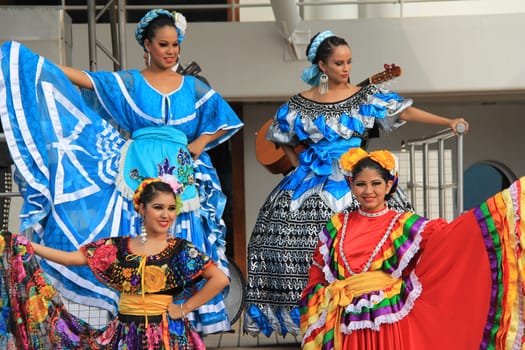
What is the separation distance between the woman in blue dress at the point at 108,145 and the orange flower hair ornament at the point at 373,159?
716mm

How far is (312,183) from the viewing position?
4.49m

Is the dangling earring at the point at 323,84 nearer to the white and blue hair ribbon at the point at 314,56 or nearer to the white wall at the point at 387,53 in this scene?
the white and blue hair ribbon at the point at 314,56

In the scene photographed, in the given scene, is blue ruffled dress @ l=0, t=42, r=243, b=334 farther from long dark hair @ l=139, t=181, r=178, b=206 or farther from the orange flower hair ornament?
the orange flower hair ornament

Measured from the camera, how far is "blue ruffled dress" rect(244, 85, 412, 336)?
4.41m

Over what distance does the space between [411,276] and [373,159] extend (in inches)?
18.6

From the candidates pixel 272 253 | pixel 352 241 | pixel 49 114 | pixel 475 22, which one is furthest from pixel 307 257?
pixel 475 22

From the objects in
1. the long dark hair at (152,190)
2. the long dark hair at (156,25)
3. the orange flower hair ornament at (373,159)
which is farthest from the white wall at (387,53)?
the long dark hair at (152,190)

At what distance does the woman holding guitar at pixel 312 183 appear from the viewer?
441 centimetres

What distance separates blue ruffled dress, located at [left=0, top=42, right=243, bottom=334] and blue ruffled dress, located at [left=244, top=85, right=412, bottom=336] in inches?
12.6

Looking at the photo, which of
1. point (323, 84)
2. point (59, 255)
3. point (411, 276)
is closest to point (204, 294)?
point (59, 255)

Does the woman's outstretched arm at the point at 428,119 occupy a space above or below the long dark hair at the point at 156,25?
below

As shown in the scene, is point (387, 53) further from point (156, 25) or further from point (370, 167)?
point (370, 167)

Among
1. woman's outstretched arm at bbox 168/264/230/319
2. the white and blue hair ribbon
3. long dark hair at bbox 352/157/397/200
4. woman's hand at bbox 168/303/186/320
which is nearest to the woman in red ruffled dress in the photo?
long dark hair at bbox 352/157/397/200

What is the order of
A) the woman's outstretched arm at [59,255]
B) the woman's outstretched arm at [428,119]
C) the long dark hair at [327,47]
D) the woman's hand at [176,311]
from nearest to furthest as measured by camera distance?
the woman's outstretched arm at [59,255], the woman's hand at [176,311], the woman's outstretched arm at [428,119], the long dark hair at [327,47]
